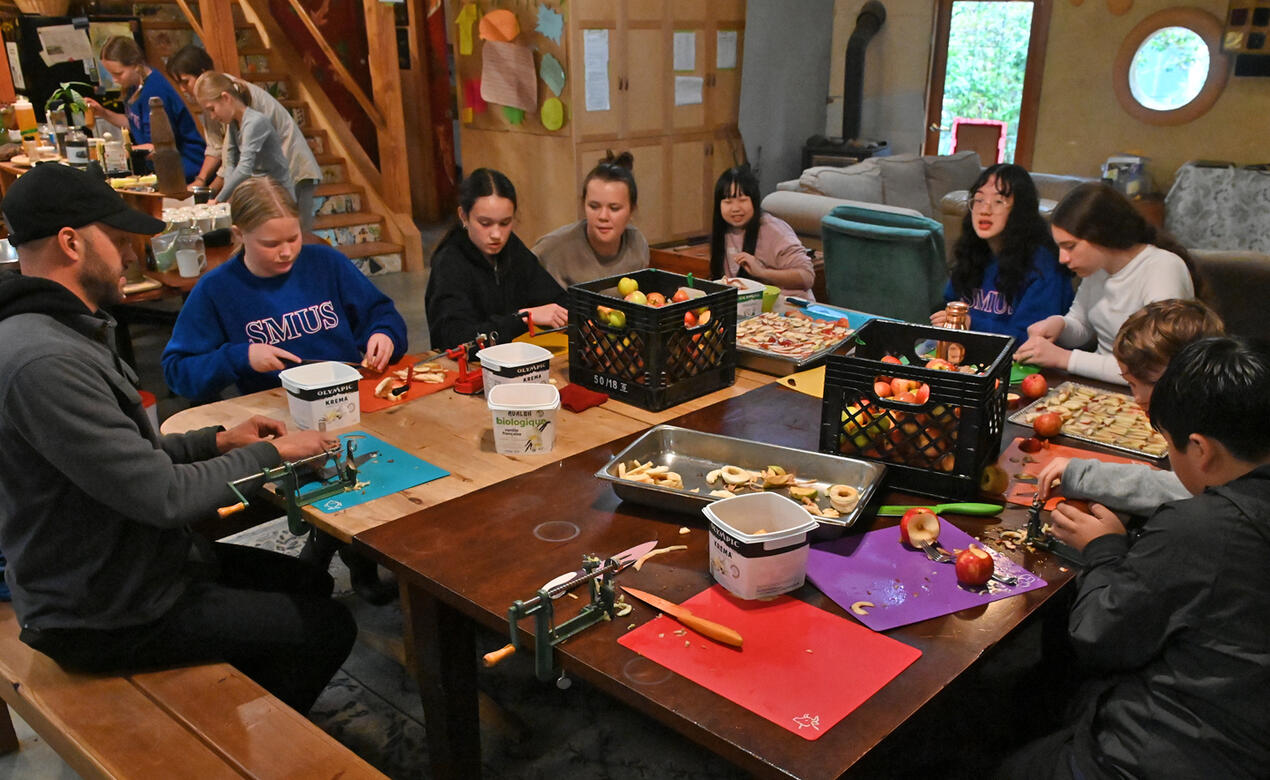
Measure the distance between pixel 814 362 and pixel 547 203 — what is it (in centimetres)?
494

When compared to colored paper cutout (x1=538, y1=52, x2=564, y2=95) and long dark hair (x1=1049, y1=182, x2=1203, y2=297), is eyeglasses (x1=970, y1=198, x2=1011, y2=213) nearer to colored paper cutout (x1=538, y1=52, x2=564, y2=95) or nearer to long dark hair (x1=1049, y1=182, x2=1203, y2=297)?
long dark hair (x1=1049, y1=182, x2=1203, y2=297)

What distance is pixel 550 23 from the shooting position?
6684 millimetres

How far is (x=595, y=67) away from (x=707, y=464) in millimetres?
5444

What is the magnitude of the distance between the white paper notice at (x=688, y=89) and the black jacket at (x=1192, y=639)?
641 centimetres

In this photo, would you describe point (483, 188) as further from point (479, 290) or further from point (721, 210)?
point (721, 210)

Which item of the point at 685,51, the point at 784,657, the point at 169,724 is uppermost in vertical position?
the point at 685,51

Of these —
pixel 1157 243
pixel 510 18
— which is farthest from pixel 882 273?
pixel 510 18

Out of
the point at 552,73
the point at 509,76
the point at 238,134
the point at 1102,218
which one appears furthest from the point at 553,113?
the point at 1102,218

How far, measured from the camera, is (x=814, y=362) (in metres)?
2.48

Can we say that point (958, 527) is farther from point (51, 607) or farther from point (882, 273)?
point (882, 273)

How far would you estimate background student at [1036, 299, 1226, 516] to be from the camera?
1700 mm

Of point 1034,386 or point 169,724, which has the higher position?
point 1034,386

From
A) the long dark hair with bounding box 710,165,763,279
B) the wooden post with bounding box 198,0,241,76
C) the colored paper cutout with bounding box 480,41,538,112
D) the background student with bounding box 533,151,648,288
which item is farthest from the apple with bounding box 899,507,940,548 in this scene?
the wooden post with bounding box 198,0,241,76

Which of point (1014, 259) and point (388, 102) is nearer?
point (1014, 259)
